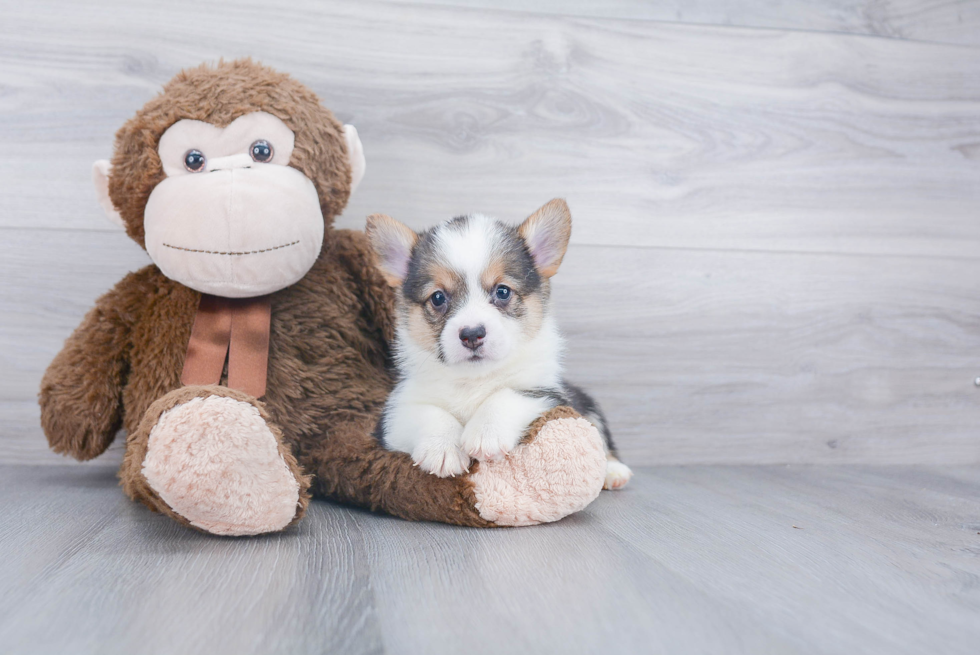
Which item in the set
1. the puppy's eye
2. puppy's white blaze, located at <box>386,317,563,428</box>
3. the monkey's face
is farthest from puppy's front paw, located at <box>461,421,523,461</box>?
the monkey's face

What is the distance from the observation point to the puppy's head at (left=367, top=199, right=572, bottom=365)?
51.4 inches

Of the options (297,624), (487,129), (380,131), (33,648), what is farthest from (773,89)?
(33,648)

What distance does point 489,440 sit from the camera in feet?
4.03

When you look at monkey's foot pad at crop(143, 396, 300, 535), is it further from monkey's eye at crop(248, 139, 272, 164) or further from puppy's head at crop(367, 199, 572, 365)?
monkey's eye at crop(248, 139, 272, 164)

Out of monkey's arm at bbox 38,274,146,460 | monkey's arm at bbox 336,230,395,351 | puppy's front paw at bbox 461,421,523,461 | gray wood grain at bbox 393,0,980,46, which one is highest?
gray wood grain at bbox 393,0,980,46

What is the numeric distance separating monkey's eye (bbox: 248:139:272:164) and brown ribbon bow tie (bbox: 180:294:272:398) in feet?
0.96

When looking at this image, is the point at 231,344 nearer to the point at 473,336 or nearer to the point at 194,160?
the point at 194,160

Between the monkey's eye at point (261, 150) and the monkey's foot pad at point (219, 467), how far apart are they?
0.54 meters

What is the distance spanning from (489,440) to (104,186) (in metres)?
1.00

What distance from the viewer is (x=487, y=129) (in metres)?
1.93

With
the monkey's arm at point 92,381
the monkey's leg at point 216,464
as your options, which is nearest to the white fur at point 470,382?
the monkey's leg at point 216,464

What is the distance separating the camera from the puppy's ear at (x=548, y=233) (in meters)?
1.44

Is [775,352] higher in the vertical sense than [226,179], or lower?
lower

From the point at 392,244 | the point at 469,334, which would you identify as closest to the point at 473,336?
the point at 469,334
